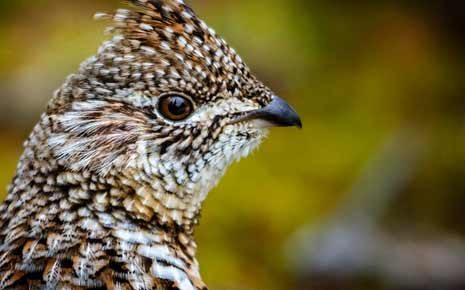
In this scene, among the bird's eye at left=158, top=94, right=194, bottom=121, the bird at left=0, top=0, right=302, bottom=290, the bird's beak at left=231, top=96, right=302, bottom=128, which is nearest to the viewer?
the bird at left=0, top=0, right=302, bottom=290

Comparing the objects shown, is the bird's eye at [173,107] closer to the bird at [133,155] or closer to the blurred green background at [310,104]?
Result: the bird at [133,155]

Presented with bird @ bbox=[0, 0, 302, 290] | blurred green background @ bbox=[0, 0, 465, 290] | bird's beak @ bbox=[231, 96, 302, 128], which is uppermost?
blurred green background @ bbox=[0, 0, 465, 290]

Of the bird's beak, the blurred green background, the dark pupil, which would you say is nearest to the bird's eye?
the dark pupil

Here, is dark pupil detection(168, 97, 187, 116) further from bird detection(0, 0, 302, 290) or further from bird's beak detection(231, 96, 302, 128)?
bird's beak detection(231, 96, 302, 128)

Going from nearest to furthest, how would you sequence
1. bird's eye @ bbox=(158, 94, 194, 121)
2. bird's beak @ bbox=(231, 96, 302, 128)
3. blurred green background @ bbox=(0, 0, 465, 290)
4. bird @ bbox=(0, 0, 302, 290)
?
bird @ bbox=(0, 0, 302, 290) < bird's eye @ bbox=(158, 94, 194, 121) < bird's beak @ bbox=(231, 96, 302, 128) < blurred green background @ bbox=(0, 0, 465, 290)

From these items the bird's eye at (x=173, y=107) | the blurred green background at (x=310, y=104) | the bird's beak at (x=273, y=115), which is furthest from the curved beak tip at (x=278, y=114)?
the blurred green background at (x=310, y=104)

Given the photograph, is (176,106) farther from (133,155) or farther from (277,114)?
(277,114)

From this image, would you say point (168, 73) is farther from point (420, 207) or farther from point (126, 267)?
point (420, 207)

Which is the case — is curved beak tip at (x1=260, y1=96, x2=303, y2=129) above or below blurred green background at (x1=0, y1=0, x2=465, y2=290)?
below
